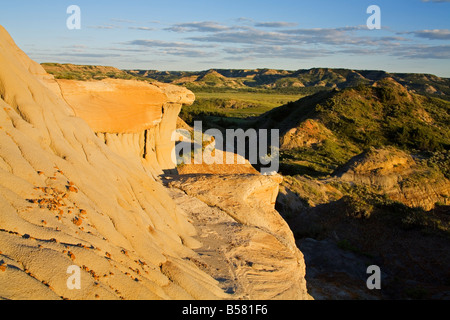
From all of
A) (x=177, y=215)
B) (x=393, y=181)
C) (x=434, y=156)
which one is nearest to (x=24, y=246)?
(x=177, y=215)

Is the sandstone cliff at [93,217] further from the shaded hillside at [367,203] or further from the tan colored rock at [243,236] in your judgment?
the shaded hillside at [367,203]

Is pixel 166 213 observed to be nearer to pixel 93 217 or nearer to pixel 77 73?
pixel 93 217

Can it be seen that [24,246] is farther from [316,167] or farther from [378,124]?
[378,124]

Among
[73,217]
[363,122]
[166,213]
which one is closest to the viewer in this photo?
[73,217]

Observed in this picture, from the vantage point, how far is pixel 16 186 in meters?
5.00

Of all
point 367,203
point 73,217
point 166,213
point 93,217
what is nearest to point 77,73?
point 367,203

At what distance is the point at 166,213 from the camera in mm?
7816

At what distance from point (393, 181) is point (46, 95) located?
18.2 meters

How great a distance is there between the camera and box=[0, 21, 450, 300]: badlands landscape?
183 inches

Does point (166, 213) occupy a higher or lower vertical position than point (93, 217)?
lower

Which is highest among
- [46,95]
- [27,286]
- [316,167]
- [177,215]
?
[46,95]

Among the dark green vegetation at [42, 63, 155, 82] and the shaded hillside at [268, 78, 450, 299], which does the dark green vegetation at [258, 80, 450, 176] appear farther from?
the dark green vegetation at [42, 63, 155, 82]

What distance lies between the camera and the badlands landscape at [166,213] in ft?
15.2

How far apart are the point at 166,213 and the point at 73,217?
2.64 metres
